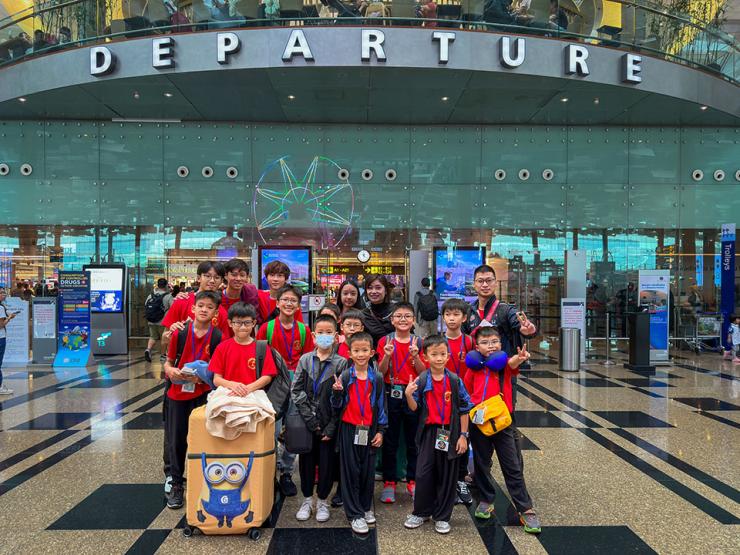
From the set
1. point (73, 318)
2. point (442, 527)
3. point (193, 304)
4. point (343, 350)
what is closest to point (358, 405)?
point (343, 350)

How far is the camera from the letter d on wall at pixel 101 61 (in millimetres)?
9133

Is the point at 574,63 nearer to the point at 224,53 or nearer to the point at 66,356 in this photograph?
the point at 224,53

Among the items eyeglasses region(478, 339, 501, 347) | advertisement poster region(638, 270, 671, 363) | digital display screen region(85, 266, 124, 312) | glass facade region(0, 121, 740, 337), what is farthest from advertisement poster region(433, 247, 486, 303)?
eyeglasses region(478, 339, 501, 347)

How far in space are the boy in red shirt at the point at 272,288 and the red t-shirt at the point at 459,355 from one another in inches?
57.4

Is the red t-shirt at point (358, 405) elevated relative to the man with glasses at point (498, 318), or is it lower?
lower

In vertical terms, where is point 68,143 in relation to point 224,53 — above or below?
below

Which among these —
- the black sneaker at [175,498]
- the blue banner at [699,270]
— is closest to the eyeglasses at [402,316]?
the black sneaker at [175,498]

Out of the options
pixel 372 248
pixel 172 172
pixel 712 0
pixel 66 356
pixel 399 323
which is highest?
pixel 712 0

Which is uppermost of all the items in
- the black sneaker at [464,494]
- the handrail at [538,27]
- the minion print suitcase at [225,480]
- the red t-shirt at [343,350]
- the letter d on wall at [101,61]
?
the handrail at [538,27]

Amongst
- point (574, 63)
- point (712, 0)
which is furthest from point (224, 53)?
point (712, 0)

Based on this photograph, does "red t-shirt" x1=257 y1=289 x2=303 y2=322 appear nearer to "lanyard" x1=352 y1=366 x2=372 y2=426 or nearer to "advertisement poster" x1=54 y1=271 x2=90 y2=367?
"lanyard" x1=352 y1=366 x2=372 y2=426

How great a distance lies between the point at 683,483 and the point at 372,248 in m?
9.24

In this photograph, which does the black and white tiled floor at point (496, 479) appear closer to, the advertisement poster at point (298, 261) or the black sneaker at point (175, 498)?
the black sneaker at point (175, 498)

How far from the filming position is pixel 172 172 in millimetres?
12211
